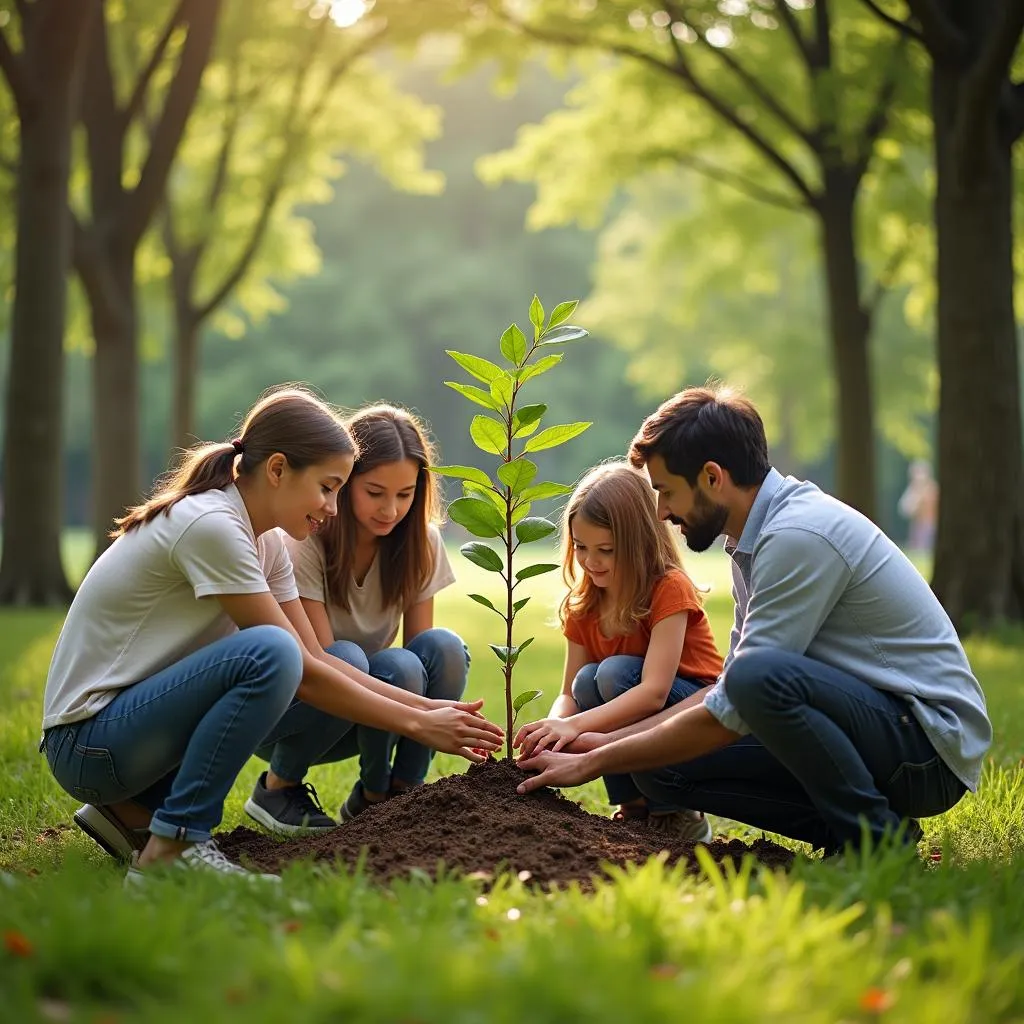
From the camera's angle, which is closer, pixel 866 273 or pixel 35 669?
pixel 35 669

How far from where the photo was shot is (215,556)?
3.79m

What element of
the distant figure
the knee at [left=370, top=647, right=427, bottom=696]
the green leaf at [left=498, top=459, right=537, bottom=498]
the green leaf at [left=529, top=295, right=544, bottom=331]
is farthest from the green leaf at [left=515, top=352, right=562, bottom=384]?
the distant figure

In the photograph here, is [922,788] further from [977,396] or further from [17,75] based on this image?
[17,75]

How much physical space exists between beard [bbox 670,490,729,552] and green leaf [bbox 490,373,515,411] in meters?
0.63

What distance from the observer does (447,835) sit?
151 inches

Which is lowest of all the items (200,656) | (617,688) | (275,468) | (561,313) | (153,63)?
(617,688)

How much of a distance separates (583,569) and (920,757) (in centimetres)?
130

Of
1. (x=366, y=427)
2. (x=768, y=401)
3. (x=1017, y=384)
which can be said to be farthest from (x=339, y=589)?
(x=768, y=401)

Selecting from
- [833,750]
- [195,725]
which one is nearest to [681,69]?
[833,750]

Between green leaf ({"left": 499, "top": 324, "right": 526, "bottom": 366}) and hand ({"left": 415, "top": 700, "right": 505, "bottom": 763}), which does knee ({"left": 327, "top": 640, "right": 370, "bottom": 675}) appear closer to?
hand ({"left": 415, "top": 700, "right": 505, "bottom": 763})

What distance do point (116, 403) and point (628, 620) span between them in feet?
37.6

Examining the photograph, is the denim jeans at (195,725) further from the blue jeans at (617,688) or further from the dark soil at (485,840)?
the blue jeans at (617,688)

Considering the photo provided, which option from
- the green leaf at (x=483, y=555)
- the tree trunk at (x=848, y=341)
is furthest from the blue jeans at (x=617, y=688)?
the tree trunk at (x=848, y=341)

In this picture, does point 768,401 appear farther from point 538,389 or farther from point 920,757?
point 920,757
